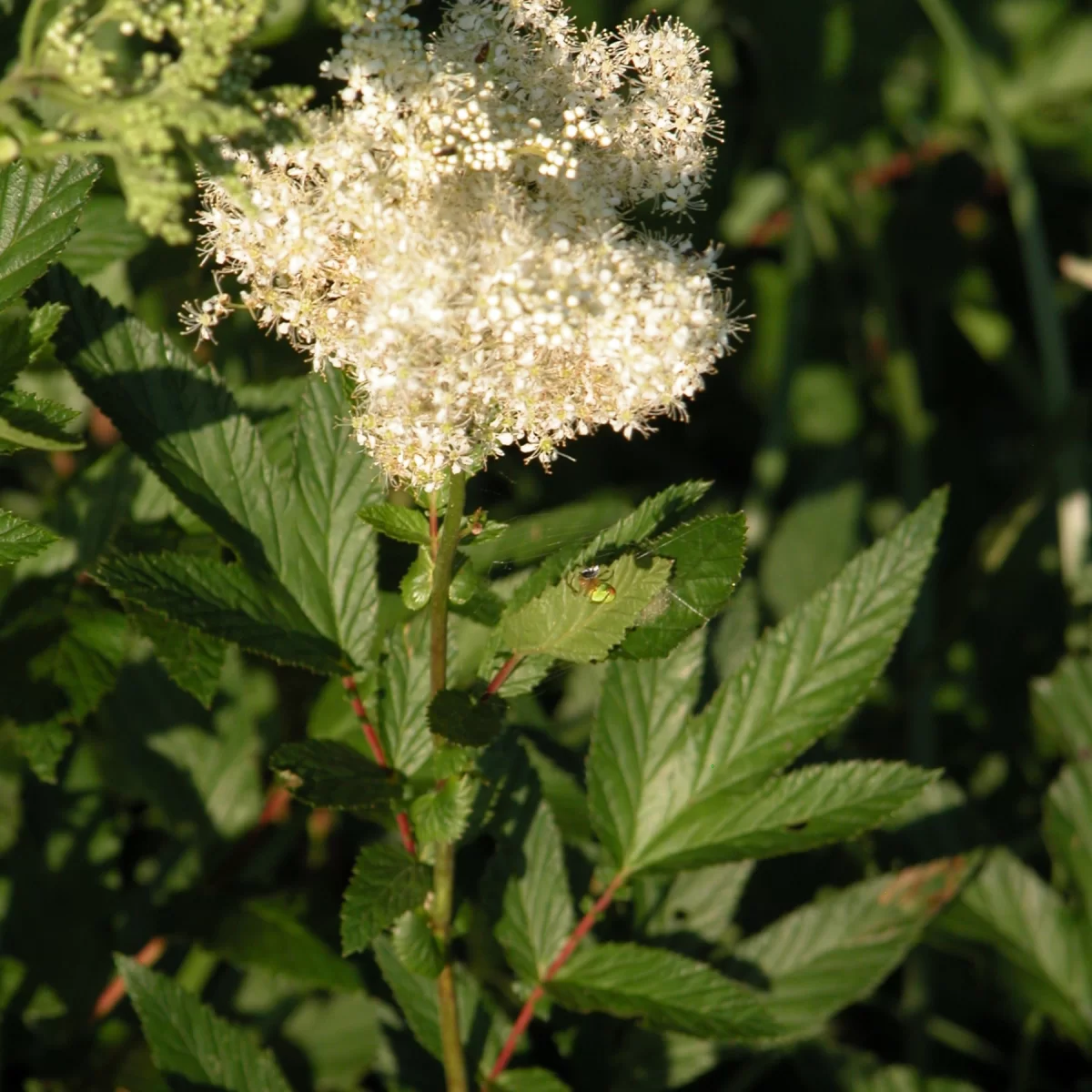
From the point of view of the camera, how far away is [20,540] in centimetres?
116

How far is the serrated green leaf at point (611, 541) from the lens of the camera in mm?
1207

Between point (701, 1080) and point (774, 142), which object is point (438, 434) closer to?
point (701, 1080)

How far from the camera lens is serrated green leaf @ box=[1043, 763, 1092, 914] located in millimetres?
1913

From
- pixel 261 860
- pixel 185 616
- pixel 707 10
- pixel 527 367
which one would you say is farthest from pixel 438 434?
pixel 707 10

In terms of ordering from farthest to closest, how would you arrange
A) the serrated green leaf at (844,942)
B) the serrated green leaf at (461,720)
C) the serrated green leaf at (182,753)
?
the serrated green leaf at (182,753), the serrated green leaf at (844,942), the serrated green leaf at (461,720)

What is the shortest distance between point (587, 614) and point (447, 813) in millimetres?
260

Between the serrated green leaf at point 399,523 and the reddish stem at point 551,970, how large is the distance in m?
0.58

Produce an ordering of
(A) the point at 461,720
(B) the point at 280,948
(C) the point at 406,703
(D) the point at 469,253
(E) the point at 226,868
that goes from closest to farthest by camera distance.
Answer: (D) the point at 469,253
(A) the point at 461,720
(C) the point at 406,703
(B) the point at 280,948
(E) the point at 226,868

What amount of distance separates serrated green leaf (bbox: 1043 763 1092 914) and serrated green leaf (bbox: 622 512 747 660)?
109 cm

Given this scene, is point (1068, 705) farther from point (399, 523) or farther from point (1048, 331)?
point (399, 523)

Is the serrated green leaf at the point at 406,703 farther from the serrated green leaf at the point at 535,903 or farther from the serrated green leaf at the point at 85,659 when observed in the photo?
the serrated green leaf at the point at 85,659

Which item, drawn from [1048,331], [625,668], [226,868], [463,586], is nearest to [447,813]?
[463,586]

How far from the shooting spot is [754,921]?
2.20 meters

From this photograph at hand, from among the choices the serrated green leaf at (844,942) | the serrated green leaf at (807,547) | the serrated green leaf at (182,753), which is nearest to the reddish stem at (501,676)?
the serrated green leaf at (844,942)
